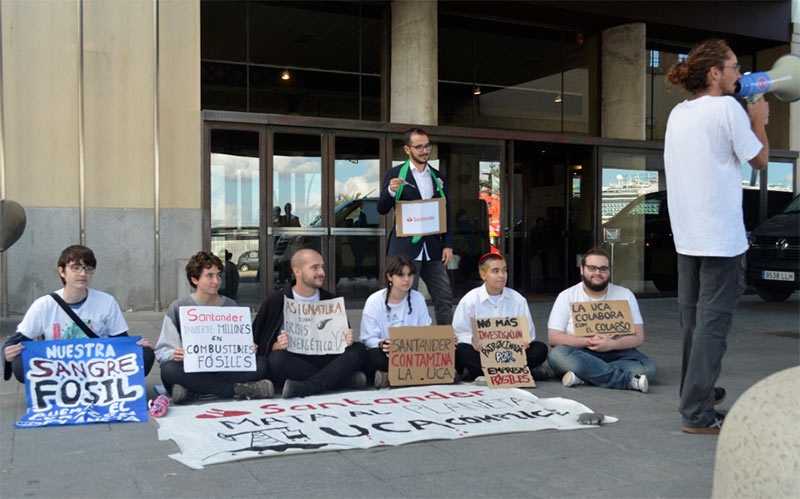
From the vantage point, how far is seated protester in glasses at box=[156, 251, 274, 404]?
5324 millimetres

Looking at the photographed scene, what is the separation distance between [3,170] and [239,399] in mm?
6220

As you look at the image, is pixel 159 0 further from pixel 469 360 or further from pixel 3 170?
pixel 469 360

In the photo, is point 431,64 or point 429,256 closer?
point 429,256

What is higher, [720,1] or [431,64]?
[720,1]

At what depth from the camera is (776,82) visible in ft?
14.8

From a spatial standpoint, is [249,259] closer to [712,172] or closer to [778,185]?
[712,172]

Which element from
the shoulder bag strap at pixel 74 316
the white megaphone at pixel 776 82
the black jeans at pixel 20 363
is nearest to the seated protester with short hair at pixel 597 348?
the white megaphone at pixel 776 82

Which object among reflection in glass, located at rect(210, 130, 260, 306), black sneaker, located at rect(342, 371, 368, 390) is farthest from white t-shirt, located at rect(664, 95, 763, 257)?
reflection in glass, located at rect(210, 130, 260, 306)

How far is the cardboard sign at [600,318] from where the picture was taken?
6105 mm

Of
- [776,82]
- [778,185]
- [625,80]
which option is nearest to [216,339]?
[776,82]

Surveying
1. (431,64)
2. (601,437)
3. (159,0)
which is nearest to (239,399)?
(601,437)

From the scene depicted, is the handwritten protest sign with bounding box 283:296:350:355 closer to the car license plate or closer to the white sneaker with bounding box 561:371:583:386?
the white sneaker with bounding box 561:371:583:386

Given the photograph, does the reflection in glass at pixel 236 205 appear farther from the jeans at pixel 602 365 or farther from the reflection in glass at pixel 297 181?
the jeans at pixel 602 365

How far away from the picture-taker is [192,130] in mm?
10695
